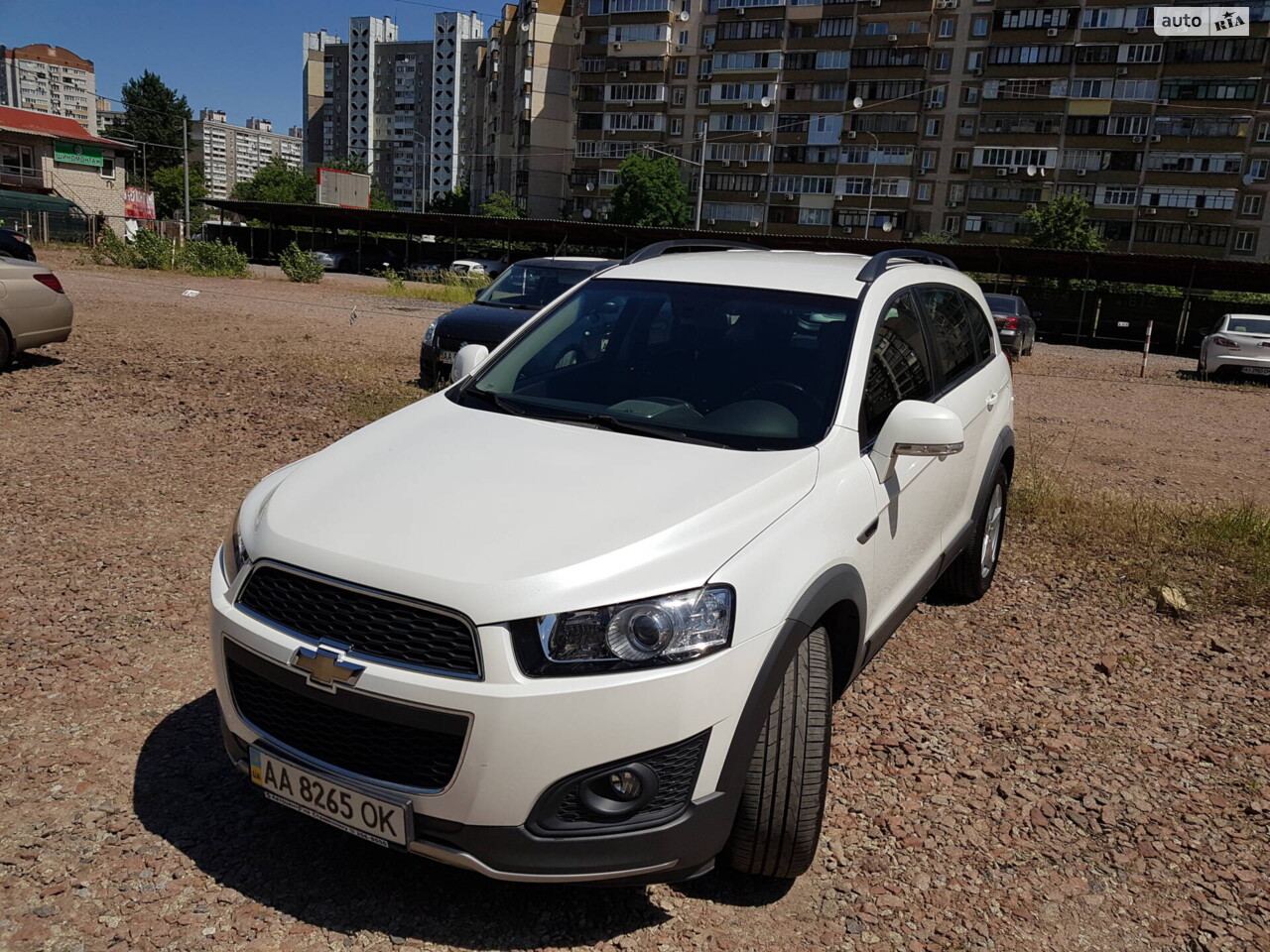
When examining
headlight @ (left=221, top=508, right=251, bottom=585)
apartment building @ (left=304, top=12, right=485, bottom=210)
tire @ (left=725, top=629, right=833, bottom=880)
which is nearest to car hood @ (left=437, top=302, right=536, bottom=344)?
headlight @ (left=221, top=508, right=251, bottom=585)

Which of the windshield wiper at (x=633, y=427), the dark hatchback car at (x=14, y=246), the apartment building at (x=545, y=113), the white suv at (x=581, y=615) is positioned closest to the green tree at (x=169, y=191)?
the apartment building at (x=545, y=113)

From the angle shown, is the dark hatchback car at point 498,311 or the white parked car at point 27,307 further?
the dark hatchback car at point 498,311

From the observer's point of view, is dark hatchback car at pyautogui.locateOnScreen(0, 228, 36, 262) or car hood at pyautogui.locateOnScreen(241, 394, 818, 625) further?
dark hatchback car at pyautogui.locateOnScreen(0, 228, 36, 262)

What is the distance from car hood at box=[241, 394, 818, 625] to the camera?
2.48 metres

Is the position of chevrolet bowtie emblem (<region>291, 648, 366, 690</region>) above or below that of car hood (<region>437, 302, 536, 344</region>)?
below

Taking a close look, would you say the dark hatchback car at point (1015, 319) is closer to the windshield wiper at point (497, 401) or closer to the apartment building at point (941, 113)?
the windshield wiper at point (497, 401)

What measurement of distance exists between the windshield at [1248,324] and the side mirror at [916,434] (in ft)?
68.9

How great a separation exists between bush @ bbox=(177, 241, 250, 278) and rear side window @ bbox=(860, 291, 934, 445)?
33.7m

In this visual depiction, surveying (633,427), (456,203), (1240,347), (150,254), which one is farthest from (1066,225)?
(633,427)

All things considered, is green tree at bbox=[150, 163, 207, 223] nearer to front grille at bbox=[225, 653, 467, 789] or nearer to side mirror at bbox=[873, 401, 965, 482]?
side mirror at bbox=[873, 401, 965, 482]

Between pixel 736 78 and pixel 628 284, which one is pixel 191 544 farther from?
pixel 736 78

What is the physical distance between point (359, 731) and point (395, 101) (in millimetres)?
192321

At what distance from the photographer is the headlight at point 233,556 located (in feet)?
9.50

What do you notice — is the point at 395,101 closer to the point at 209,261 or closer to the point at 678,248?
the point at 209,261
